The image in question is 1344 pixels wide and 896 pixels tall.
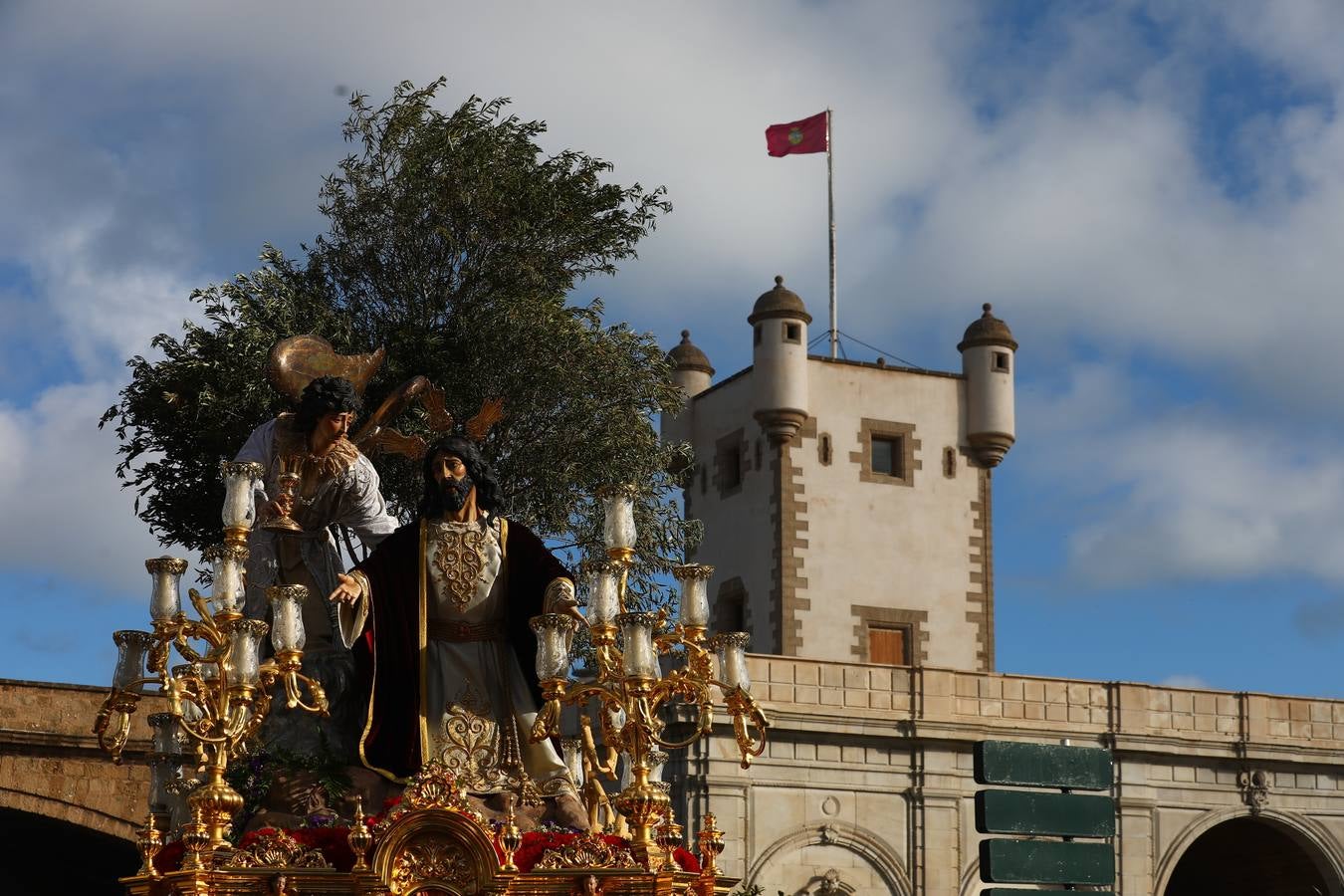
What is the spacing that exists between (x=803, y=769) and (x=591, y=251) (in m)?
11.0

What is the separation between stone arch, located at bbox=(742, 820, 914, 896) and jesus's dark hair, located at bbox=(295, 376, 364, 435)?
71.9ft

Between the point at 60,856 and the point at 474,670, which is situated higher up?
the point at 60,856

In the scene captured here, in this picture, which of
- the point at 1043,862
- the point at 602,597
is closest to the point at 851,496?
the point at 1043,862

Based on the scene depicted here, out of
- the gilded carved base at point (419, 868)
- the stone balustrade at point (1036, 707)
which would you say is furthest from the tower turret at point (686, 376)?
the gilded carved base at point (419, 868)

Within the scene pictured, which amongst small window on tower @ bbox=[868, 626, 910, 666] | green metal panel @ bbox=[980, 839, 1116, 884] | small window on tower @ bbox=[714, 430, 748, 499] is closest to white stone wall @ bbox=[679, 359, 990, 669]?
small window on tower @ bbox=[714, 430, 748, 499]

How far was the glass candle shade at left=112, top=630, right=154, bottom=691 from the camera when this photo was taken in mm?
13875

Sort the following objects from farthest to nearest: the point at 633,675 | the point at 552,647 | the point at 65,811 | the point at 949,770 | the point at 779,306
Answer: the point at 779,306
the point at 949,770
the point at 65,811
the point at 552,647
the point at 633,675

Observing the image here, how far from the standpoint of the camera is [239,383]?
28.0 meters

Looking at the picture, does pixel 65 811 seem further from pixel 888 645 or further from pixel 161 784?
pixel 888 645

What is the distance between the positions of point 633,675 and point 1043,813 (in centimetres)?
2323

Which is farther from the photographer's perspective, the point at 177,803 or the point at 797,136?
the point at 797,136

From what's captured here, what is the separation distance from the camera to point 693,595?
1438 centimetres

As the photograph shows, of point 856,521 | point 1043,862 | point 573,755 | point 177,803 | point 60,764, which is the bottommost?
point 177,803

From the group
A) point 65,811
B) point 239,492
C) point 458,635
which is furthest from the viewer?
point 65,811
